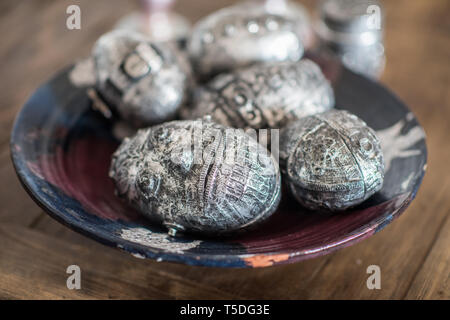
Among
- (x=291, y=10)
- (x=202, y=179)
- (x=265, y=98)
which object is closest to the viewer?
(x=202, y=179)

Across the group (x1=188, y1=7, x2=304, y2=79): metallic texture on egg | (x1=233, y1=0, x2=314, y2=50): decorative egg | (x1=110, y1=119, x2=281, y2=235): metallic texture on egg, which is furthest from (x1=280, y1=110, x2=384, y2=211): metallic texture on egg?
(x1=233, y1=0, x2=314, y2=50): decorative egg

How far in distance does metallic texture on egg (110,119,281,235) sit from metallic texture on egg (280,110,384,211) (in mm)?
31

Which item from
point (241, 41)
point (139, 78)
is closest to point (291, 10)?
point (241, 41)

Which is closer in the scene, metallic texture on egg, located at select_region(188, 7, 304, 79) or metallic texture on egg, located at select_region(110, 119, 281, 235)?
metallic texture on egg, located at select_region(110, 119, 281, 235)

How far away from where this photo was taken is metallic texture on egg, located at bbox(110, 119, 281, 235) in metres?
0.55

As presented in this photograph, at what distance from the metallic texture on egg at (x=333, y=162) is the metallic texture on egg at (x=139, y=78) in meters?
0.19

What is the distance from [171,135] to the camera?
0.57 metres

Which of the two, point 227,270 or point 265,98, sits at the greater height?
point 265,98

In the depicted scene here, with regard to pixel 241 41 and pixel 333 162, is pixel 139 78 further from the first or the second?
pixel 333 162

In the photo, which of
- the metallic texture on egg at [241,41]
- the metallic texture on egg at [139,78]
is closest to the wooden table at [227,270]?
the metallic texture on egg at [139,78]

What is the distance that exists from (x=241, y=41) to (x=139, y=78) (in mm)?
159

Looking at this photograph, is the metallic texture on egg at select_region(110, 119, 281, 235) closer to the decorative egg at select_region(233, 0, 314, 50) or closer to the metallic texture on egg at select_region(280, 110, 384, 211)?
the metallic texture on egg at select_region(280, 110, 384, 211)

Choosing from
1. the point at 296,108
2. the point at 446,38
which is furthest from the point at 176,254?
the point at 446,38

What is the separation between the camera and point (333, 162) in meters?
0.57
